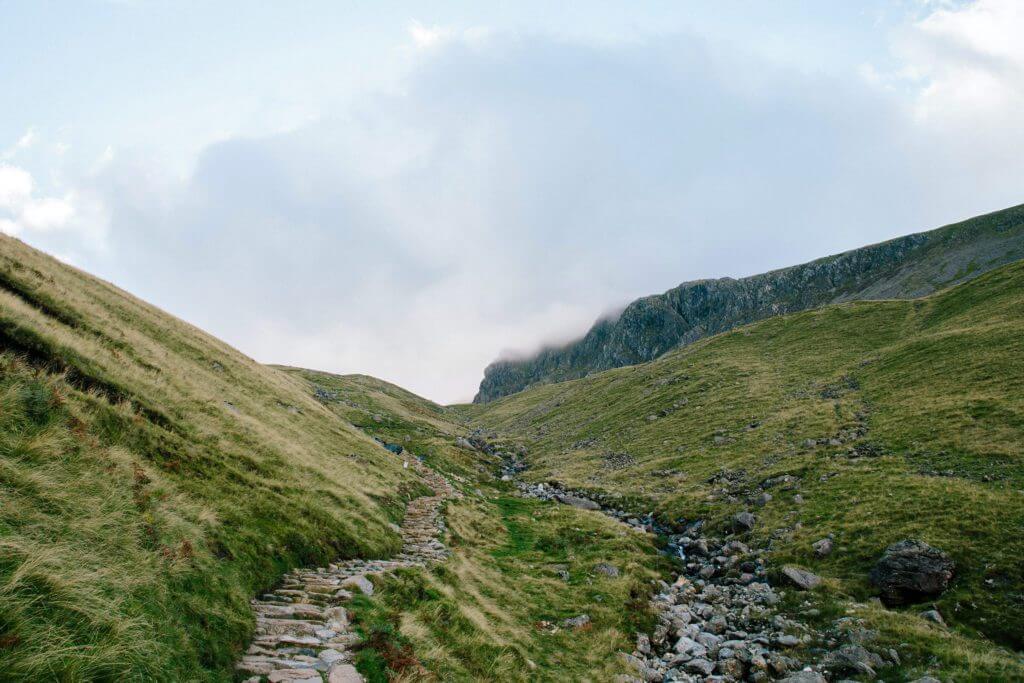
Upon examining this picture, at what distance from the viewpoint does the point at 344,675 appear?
887 centimetres

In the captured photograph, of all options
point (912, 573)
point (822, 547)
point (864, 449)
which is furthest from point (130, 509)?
point (864, 449)

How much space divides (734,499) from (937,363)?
29.6m

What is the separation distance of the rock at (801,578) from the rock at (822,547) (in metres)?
1.77

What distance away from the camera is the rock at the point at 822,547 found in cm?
2100

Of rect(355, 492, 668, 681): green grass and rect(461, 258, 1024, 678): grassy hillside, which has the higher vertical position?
rect(461, 258, 1024, 678): grassy hillside

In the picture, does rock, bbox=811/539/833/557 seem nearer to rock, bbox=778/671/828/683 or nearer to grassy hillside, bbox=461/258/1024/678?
grassy hillside, bbox=461/258/1024/678

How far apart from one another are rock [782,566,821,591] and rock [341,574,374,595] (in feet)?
57.0

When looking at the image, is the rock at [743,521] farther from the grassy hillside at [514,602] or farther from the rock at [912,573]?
the rock at [912,573]

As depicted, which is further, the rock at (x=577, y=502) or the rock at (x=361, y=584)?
the rock at (x=577, y=502)

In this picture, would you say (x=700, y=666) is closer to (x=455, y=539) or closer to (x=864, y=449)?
(x=455, y=539)

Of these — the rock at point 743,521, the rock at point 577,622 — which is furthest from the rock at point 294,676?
the rock at point 743,521

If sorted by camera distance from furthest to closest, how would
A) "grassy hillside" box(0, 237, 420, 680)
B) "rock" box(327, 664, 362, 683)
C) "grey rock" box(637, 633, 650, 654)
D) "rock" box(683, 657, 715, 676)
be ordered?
"grey rock" box(637, 633, 650, 654) < "rock" box(683, 657, 715, 676) < "rock" box(327, 664, 362, 683) < "grassy hillside" box(0, 237, 420, 680)

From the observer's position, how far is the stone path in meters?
8.69

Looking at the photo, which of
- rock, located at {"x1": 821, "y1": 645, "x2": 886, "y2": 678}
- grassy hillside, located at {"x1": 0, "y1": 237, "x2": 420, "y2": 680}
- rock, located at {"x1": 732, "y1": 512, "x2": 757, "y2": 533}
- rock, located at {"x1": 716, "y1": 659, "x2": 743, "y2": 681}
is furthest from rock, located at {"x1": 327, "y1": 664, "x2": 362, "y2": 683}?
rock, located at {"x1": 732, "y1": 512, "x2": 757, "y2": 533}
